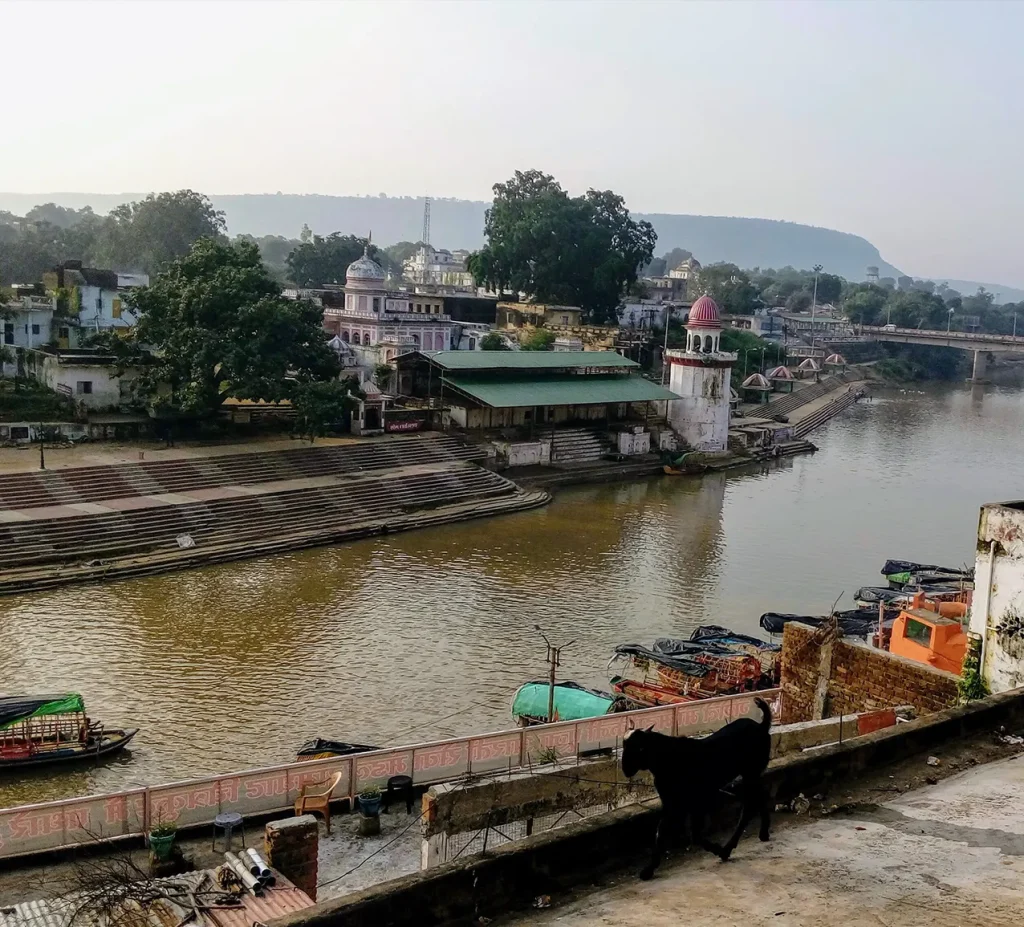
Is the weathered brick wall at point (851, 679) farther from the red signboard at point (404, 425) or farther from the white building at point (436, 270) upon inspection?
the white building at point (436, 270)

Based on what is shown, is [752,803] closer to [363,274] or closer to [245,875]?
[245,875]

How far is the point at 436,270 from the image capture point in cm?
9900

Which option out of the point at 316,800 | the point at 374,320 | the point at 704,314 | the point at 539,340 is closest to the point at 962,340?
the point at 539,340

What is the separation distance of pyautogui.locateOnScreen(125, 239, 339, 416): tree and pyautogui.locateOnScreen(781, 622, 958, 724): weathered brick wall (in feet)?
64.9

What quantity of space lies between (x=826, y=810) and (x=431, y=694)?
10422 millimetres

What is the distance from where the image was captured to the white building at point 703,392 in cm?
3969

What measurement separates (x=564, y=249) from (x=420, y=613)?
120 ft

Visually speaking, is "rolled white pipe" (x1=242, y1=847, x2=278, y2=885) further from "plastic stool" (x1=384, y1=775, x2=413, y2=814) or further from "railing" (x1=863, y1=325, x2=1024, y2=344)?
"railing" (x1=863, y1=325, x2=1024, y2=344)

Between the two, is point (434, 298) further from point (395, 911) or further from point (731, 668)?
point (395, 911)

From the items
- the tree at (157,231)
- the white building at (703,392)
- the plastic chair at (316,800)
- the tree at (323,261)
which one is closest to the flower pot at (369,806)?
the plastic chair at (316,800)

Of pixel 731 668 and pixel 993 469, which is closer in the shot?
pixel 731 668

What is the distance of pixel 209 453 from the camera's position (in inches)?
1072

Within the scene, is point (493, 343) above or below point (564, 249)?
below

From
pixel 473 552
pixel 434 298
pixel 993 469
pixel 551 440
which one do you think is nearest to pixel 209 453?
pixel 473 552
